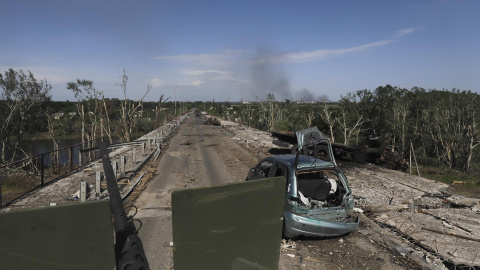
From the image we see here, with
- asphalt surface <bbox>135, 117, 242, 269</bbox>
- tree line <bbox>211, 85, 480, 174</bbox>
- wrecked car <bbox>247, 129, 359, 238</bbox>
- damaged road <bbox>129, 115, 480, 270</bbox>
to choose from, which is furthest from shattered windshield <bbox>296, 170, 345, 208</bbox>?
tree line <bbox>211, 85, 480, 174</bbox>

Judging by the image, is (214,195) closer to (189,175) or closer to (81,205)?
(81,205)

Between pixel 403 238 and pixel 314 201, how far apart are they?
7.28 ft

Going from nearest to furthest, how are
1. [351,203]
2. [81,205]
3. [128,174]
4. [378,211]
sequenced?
[81,205]
[351,203]
[378,211]
[128,174]

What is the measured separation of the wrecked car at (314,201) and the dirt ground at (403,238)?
1.31 ft

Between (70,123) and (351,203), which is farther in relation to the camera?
(70,123)

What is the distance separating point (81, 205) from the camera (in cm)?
191

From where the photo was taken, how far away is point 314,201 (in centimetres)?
602

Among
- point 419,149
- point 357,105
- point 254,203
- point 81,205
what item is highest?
point 357,105

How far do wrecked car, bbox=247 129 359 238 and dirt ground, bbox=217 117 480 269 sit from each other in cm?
40

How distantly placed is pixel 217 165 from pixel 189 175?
7.90ft

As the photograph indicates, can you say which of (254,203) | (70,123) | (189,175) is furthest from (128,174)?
(70,123)

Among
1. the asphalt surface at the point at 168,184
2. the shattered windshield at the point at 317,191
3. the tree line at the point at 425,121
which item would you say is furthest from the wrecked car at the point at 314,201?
the tree line at the point at 425,121

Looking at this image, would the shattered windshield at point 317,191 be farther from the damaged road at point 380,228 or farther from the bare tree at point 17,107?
the bare tree at point 17,107

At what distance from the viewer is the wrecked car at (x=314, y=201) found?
18.0 feet
